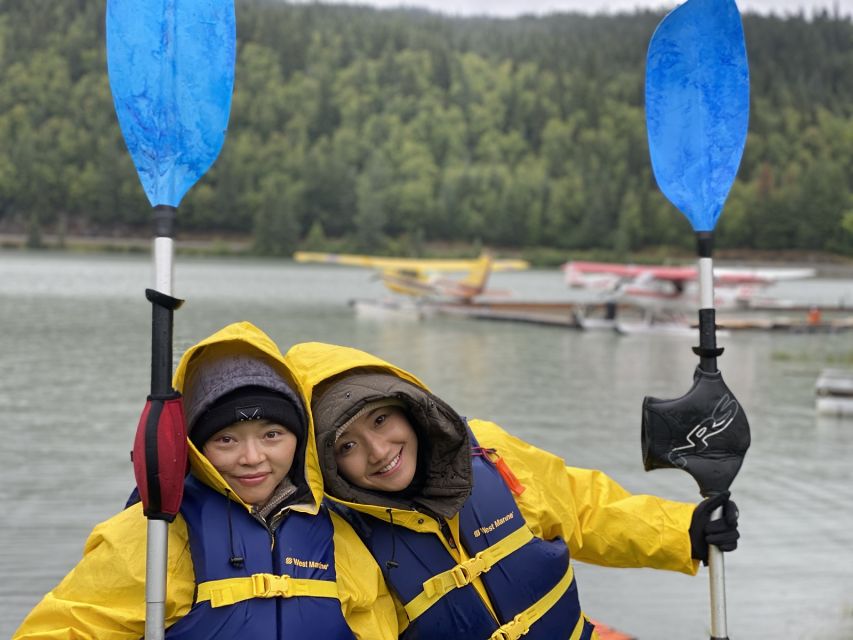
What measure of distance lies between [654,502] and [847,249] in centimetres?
10747

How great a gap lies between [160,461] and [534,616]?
1034 millimetres

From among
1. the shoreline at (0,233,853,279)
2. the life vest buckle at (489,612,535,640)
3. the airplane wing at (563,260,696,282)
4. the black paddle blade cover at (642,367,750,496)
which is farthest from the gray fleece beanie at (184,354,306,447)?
the shoreline at (0,233,853,279)

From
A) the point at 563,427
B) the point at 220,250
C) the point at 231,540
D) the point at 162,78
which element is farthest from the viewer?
the point at 220,250

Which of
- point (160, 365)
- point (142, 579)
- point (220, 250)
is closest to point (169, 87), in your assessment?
point (160, 365)

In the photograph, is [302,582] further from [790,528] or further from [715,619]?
[790,528]

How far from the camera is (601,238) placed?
119 m

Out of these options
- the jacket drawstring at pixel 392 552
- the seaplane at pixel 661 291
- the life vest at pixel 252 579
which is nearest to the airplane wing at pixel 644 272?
the seaplane at pixel 661 291

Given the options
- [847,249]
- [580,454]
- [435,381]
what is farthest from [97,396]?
[847,249]

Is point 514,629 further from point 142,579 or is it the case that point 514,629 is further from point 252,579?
point 142,579

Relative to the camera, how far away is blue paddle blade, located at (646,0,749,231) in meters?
3.03

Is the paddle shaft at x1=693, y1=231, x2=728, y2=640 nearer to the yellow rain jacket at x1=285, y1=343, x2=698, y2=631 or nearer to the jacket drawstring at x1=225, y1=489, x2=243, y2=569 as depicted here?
the yellow rain jacket at x1=285, y1=343, x2=698, y2=631

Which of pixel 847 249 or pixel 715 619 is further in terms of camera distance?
pixel 847 249

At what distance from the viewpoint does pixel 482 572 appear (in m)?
2.44

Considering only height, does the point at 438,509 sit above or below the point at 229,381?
below
